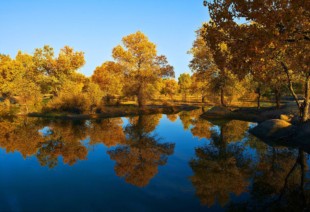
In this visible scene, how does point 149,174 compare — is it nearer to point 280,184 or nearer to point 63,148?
point 280,184

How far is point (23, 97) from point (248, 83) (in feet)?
119

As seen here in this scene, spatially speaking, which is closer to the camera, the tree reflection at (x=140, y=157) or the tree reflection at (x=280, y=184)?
the tree reflection at (x=280, y=184)

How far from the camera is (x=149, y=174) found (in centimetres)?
1207

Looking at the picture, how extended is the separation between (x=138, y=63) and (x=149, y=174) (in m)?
37.5

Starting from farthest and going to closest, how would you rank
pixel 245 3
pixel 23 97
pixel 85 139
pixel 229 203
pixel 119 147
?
pixel 23 97, pixel 85 139, pixel 119 147, pixel 245 3, pixel 229 203

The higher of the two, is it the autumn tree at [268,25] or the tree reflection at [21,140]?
the autumn tree at [268,25]

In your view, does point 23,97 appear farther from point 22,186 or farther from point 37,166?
point 22,186

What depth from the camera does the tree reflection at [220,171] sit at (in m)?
9.62

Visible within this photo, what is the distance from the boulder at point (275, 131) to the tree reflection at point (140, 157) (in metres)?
7.62

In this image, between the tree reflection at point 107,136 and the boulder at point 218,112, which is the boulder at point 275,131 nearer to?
the tree reflection at point 107,136

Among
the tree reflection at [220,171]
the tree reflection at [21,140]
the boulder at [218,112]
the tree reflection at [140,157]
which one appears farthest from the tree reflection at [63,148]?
the boulder at [218,112]

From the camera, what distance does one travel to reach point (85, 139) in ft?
65.2

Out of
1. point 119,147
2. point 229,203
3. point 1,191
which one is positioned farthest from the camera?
point 119,147

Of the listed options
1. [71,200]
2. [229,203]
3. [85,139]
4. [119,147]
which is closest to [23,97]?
[85,139]
